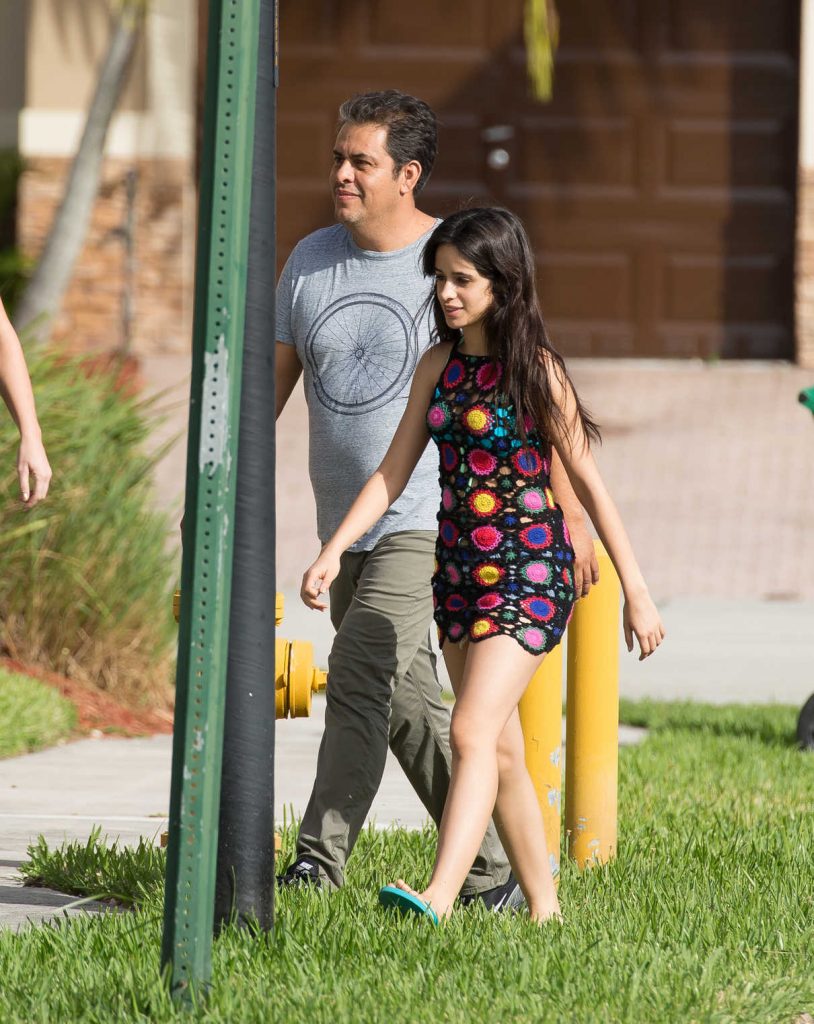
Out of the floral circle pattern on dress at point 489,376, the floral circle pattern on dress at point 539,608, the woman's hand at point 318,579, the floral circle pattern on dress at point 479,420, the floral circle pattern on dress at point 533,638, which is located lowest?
the floral circle pattern on dress at point 533,638

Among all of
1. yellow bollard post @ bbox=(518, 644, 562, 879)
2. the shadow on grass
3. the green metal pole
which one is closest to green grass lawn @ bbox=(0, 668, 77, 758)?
the shadow on grass

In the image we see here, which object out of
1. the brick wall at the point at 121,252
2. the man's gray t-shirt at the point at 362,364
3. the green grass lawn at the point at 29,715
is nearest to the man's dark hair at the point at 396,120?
the man's gray t-shirt at the point at 362,364

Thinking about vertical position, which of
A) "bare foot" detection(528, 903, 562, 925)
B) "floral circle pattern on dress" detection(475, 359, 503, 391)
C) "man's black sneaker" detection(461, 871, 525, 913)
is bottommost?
"man's black sneaker" detection(461, 871, 525, 913)

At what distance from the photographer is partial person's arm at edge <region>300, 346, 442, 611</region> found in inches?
152

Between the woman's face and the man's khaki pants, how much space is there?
0.67 meters

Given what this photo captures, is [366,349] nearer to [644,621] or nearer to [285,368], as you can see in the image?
[285,368]

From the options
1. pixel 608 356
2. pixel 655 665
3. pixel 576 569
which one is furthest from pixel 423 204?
pixel 576 569

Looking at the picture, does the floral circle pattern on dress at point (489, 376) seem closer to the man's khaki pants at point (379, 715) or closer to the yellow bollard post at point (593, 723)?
the man's khaki pants at point (379, 715)

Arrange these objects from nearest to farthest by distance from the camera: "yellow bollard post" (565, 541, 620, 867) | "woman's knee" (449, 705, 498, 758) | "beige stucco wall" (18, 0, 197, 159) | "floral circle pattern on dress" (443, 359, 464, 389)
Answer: "woman's knee" (449, 705, 498, 758)
"floral circle pattern on dress" (443, 359, 464, 389)
"yellow bollard post" (565, 541, 620, 867)
"beige stucco wall" (18, 0, 197, 159)

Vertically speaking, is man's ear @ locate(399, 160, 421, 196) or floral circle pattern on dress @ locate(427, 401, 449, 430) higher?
man's ear @ locate(399, 160, 421, 196)

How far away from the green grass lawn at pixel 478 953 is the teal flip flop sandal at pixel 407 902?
1.2 inches

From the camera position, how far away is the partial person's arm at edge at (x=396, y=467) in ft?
12.7

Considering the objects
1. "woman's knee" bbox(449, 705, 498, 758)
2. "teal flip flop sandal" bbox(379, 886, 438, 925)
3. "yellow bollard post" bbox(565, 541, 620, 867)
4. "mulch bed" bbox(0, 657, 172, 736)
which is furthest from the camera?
"mulch bed" bbox(0, 657, 172, 736)

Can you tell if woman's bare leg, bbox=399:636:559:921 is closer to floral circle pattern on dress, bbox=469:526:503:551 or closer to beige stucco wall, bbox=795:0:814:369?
floral circle pattern on dress, bbox=469:526:503:551
